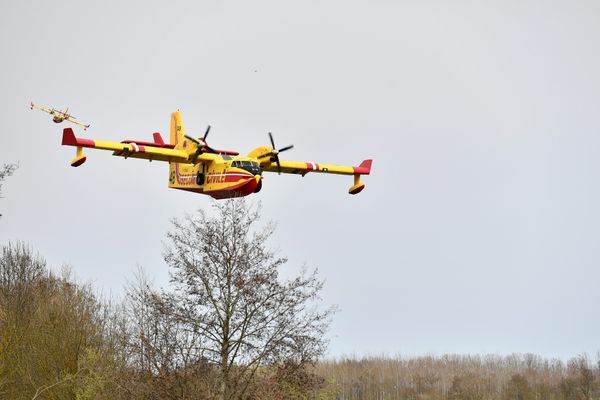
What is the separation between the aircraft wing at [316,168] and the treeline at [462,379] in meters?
17.9

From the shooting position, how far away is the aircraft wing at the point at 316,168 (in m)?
49.3

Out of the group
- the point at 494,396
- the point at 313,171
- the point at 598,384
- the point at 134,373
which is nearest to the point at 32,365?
the point at 134,373

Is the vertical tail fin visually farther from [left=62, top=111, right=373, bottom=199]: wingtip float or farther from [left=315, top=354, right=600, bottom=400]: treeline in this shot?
[left=315, top=354, right=600, bottom=400]: treeline

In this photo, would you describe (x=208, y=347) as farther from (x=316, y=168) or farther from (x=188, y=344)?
(x=316, y=168)

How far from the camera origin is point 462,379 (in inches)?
2753

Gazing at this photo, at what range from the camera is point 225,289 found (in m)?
32.6

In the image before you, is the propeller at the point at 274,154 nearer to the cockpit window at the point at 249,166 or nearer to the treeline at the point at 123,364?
the cockpit window at the point at 249,166

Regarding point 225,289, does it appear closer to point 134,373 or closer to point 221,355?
point 221,355

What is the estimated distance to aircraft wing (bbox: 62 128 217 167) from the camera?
39.3 meters

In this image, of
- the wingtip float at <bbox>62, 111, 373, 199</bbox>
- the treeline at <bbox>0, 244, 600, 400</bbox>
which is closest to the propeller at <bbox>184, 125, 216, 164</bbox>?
the wingtip float at <bbox>62, 111, 373, 199</bbox>

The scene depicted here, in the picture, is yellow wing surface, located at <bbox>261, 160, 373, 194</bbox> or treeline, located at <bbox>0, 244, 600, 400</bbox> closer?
treeline, located at <bbox>0, 244, 600, 400</bbox>

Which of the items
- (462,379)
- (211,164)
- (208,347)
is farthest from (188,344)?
(462,379)

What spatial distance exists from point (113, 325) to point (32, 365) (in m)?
11.0

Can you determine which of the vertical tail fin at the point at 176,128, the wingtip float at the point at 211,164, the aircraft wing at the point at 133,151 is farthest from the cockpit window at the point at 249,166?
the vertical tail fin at the point at 176,128
